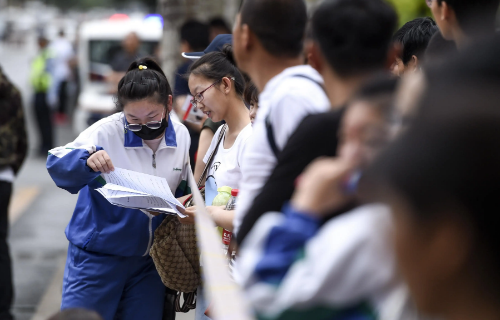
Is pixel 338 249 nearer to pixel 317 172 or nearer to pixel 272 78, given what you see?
pixel 317 172

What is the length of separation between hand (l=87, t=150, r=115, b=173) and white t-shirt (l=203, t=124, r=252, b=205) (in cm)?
46

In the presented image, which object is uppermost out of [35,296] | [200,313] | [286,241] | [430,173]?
[430,173]

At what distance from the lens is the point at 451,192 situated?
92 cm

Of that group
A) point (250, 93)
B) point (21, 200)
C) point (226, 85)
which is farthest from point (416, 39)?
point (21, 200)

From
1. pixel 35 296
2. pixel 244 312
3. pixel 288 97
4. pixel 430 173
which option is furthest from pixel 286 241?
pixel 35 296

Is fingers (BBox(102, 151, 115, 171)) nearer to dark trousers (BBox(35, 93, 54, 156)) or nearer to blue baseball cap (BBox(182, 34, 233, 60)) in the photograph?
blue baseball cap (BBox(182, 34, 233, 60))

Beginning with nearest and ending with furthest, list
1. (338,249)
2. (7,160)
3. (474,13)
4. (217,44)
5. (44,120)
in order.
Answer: (338,249) < (474,13) < (217,44) < (7,160) < (44,120)

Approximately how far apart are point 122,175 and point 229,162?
1.63ft

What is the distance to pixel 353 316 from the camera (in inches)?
48.8

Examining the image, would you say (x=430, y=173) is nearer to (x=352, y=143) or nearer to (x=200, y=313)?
(x=352, y=143)

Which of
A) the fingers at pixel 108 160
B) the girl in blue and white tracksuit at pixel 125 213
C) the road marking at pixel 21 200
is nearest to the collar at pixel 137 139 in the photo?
the girl in blue and white tracksuit at pixel 125 213

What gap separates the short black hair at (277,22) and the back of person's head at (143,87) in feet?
4.41

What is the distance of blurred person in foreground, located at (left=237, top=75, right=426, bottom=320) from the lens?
1.16m

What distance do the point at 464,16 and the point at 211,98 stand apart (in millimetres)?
1344
